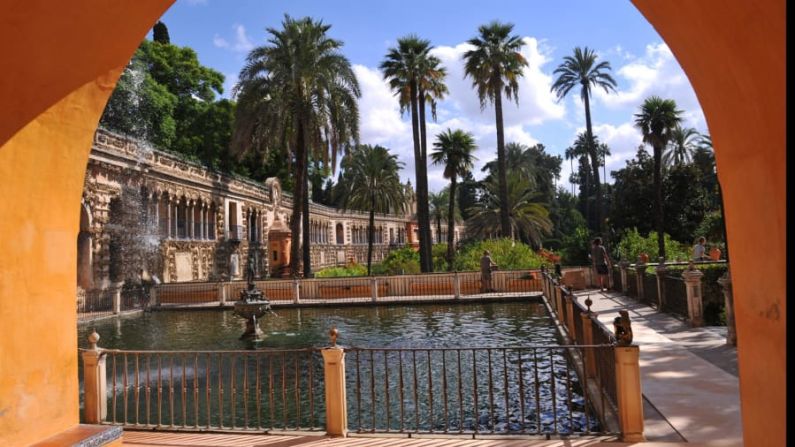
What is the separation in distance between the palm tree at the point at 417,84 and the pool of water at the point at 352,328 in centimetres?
1079

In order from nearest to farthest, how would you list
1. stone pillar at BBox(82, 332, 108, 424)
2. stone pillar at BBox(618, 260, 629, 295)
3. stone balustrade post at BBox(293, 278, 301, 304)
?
stone pillar at BBox(82, 332, 108, 424), stone pillar at BBox(618, 260, 629, 295), stone balustrade post at BBox(293, 278, 301, 304)

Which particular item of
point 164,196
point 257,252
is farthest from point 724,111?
point 257,252

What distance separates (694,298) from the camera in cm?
1192

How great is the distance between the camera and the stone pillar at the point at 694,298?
1180cm

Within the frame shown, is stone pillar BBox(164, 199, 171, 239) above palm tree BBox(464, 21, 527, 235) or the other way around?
the other way around

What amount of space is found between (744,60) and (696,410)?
4.79m

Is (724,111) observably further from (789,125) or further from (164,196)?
(164,196)

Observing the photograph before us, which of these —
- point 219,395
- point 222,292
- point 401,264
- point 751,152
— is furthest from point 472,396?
point 401,264

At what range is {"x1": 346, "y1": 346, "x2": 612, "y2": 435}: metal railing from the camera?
5.95m

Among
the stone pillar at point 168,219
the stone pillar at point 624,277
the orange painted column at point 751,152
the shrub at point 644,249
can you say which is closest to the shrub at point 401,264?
the shrub at point 644,249

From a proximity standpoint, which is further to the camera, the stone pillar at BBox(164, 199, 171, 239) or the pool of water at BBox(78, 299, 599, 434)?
the stone pillar at BBox(164, 199, 171, 239)

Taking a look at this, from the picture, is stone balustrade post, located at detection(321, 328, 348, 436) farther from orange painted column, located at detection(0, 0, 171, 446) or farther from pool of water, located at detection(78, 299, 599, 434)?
orange painted column, located at detection(0, 0, 171, 446)

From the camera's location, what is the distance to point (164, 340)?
15.1 metres

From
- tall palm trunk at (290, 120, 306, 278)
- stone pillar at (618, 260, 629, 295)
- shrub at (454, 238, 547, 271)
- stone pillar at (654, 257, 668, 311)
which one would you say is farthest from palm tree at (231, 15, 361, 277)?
stone pillar at (654, 257, 668, 311)
